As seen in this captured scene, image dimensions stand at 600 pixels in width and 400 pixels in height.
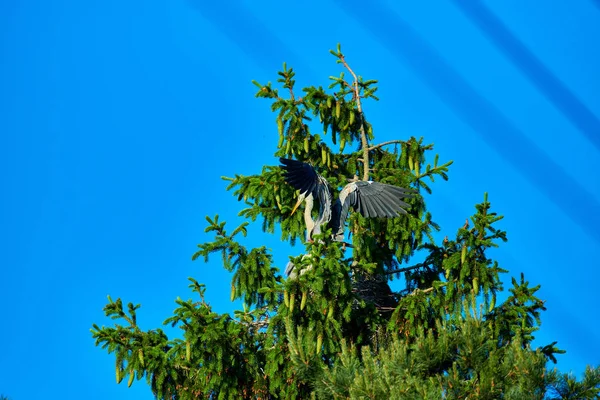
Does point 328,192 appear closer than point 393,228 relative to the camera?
Yes

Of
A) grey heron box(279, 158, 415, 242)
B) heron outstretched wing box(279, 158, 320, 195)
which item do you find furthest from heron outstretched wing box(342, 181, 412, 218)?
heron outstretched wing box(279, 158, 320, 195)

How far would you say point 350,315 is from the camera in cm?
1592

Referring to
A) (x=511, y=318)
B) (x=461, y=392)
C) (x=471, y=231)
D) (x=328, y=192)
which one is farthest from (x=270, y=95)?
(x=461, y=392)

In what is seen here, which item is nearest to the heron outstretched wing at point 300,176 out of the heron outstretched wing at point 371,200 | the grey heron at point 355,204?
the grey heron at point 355,204

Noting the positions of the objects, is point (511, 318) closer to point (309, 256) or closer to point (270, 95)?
point (309, 256)

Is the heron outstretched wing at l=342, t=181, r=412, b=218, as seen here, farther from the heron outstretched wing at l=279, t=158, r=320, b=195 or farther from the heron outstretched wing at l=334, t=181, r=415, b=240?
the heron outstretched wing at l=279, t=158, r=320, b=195

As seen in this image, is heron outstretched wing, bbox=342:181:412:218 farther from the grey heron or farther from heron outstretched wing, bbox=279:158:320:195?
heron outstretched wing, bbox=279:158:320:195

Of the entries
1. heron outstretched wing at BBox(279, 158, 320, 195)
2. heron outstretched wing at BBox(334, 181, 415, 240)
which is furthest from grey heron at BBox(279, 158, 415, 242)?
heron outstretched wing at BBox(279, 158, 320, 195)

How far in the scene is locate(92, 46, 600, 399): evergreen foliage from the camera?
42.8ft

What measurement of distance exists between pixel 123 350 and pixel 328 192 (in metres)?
3.08

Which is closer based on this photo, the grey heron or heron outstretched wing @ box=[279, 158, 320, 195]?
heron outstretched wing @ box=[279, 158, 320, 195]

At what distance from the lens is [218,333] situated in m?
14.8

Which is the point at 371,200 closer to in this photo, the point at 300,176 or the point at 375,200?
the point at 375,200

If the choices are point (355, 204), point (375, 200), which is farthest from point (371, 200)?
point (355, 204)
